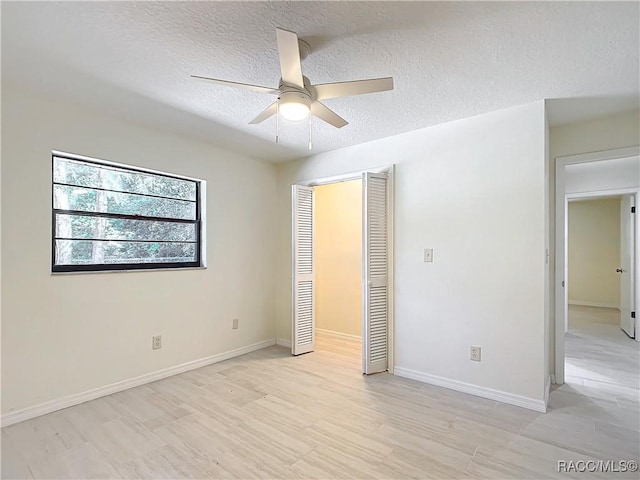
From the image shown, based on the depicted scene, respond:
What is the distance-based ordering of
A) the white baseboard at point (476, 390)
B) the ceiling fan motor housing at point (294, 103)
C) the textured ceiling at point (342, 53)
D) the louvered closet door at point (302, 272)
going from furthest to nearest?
1. the louvered closet door at point (302, 272)
2. the white baseboard at point (476, 390)
3. the ceiling fan motor housing at point (294, 103)
4. the textured ceiling at point (342, 53)

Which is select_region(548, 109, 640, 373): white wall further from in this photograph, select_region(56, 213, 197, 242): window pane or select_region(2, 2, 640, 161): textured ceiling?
select_region(56, 213, 197, 242): window pane

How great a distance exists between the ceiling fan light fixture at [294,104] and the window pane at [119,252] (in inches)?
84.0

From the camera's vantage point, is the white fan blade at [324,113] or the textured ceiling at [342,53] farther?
the white fan blade at [324,113]

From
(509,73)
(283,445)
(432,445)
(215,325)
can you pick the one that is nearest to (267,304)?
(215,325)

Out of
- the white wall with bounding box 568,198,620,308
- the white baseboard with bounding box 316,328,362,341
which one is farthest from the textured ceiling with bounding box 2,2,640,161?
the white wall with bounding box 568,198,620,308

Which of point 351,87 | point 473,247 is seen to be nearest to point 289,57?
point 351,87

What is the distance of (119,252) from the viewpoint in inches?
121

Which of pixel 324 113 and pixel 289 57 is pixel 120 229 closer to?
pixel 324 113

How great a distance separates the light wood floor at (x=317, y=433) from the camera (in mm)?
1921

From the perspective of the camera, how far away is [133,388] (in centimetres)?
303

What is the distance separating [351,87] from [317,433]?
221cm

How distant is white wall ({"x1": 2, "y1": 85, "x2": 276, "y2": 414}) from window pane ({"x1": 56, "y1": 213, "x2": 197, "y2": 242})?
0.58ft

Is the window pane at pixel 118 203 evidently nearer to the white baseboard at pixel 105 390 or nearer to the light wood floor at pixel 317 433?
the white baseboard at pixel 105 390

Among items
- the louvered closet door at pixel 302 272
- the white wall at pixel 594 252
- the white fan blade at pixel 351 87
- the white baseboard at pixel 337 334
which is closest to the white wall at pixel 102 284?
the louvered closet door at pixel 302 272
